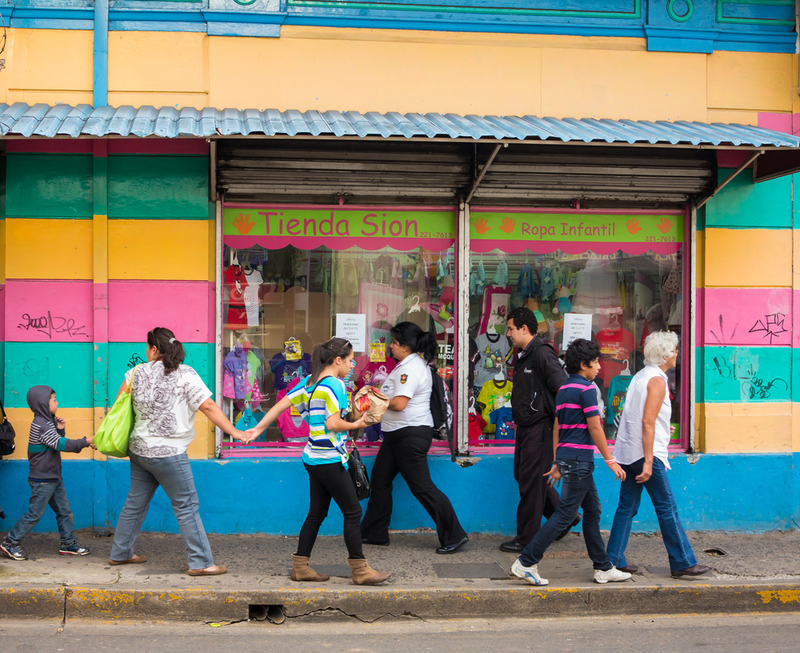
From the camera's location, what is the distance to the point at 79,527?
20.0 ft

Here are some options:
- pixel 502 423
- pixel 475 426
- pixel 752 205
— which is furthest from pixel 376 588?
pixel 752 205

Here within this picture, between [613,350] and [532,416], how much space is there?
1.66 m

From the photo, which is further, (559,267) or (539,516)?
(559,267)

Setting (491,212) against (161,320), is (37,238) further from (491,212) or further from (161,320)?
(491,212)

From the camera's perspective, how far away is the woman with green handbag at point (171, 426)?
200 inches

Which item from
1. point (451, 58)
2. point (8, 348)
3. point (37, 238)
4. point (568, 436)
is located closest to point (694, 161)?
point (451, 58)

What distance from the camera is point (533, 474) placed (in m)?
5.81

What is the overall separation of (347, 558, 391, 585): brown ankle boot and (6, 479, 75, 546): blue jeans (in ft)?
7.51

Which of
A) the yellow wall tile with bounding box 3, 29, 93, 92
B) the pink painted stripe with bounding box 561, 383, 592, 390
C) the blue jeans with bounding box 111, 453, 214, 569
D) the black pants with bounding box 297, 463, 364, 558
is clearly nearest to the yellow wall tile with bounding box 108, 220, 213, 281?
the yellow wall tile with bounding box 3, 29, 93, 92

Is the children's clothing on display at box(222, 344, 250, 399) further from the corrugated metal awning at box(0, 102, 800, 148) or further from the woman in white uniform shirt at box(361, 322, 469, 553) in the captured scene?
the corrugated metal awning at box(0, 102, 800, 148)

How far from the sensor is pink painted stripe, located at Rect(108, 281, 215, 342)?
20.3 ft

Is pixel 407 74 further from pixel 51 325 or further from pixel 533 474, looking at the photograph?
pixel 51 325

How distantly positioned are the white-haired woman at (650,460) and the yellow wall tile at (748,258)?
1.92 m

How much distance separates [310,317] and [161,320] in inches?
51.7
